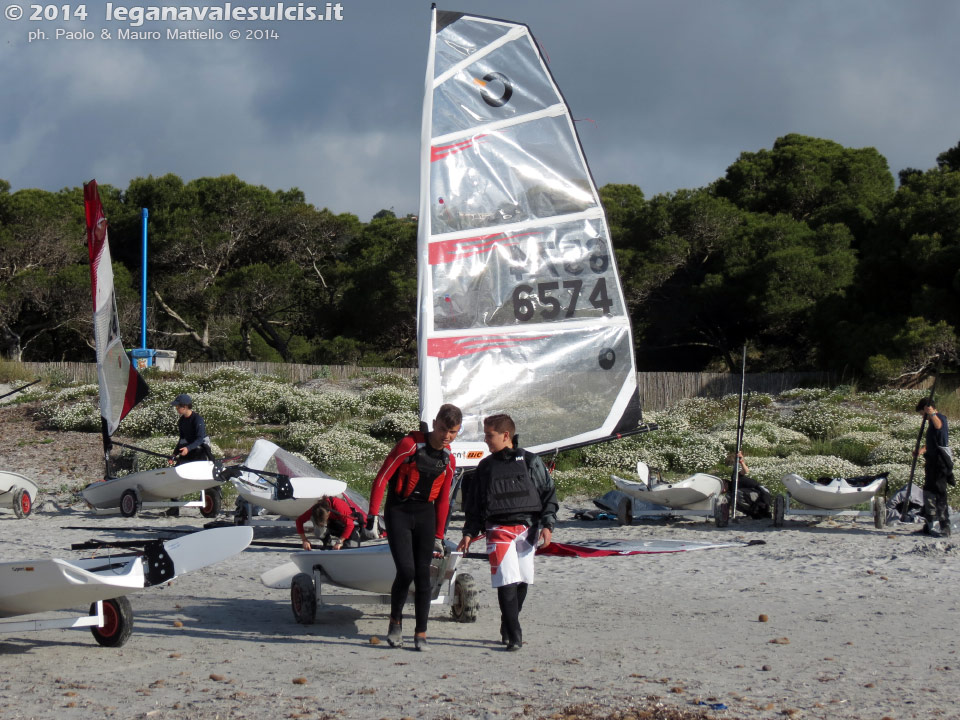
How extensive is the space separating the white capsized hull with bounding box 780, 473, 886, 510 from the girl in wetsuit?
20.0 ft

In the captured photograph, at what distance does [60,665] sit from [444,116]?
6.12 meters

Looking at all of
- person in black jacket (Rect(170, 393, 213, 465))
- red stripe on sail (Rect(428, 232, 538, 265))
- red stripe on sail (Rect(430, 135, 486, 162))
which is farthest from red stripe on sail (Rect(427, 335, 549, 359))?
person in black jacket (Rect(170, 393, 213, 465))

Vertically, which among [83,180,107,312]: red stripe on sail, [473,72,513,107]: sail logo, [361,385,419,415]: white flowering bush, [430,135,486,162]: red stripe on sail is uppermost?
[473,72,513,107]: sail logo

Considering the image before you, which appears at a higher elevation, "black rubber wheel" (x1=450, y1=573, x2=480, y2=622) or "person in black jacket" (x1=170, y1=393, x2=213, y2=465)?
"person in black jacket" (x1=170, y1=393, x2=213, y2=465)

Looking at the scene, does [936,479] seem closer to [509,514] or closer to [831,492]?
[831,492]

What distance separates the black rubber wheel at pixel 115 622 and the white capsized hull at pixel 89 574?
0.19m

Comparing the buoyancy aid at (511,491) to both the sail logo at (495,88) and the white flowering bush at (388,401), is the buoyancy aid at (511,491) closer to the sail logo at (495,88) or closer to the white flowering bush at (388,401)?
the sail logo at (495,88)

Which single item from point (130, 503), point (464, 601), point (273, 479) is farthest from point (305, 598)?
point (130, 503)

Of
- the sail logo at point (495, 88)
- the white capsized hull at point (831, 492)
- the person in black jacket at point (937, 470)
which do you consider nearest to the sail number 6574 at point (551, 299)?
the sail logo at point (495, 88)

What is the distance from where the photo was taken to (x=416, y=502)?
5.75 metres

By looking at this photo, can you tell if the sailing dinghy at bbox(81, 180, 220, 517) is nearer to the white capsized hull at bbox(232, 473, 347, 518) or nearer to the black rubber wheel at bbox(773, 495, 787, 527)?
the white capsized hull at bbox(232, 473, 347, 518)

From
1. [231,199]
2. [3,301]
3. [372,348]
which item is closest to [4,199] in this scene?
[3,301]

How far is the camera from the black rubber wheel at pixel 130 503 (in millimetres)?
11719

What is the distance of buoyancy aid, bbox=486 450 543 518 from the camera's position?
18.9 ft
